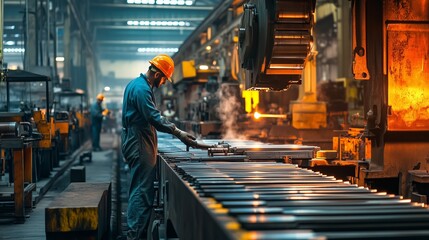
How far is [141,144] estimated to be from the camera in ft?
15.8

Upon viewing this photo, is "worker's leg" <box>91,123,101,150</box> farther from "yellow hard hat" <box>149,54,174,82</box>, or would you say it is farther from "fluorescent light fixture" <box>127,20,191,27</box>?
"yellow hard hat" <box>149,54,174,82</box>

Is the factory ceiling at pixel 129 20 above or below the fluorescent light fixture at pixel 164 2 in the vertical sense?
below

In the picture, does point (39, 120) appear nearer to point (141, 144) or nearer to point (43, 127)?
point (43, 127)

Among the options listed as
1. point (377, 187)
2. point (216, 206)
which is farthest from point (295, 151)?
point (216, 206)

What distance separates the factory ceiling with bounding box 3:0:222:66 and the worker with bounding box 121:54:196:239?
41.8 feet

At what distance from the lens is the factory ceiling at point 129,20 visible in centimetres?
2144

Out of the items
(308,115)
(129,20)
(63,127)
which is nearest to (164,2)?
(129,20)

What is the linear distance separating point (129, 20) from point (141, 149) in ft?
67.6

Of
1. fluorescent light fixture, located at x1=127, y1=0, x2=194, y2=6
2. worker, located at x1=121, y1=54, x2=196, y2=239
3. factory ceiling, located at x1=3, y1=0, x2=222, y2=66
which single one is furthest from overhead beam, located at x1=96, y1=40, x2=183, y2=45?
worker, located at x1=121, y1=54, x2=196, y2=239

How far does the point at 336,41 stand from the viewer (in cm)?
1847

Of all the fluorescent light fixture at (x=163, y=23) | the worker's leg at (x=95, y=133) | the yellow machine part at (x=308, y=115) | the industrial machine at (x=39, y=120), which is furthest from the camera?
the fluorescent light fixture at (x=163, y=23)

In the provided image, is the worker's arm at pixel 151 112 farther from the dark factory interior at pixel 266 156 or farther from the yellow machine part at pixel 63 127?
the yellow machine part at pixel 63 127

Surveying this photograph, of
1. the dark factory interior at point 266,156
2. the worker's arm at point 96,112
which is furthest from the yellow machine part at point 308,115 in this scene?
the worker's arm at point 96,112

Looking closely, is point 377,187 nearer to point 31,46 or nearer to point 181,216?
point 181,216
